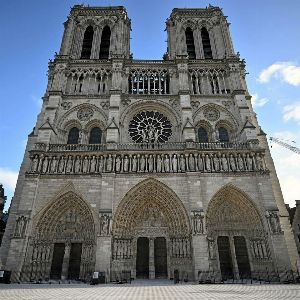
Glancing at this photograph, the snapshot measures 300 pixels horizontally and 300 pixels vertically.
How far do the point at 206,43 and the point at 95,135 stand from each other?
14.8m

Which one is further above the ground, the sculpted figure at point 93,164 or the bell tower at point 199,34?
the bell tower at point 199,34

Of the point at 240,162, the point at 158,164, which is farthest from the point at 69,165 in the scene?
the point at 240,162

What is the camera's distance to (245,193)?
1714cm

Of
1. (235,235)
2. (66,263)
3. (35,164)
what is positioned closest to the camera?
(66,263)

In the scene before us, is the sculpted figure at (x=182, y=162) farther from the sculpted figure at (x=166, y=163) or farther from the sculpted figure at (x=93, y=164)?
the sculpted figure at (x=93, y=164)

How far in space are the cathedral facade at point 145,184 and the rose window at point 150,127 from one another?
0.29 feet

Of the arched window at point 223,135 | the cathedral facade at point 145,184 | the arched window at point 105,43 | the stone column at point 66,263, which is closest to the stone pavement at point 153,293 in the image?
the cathedral facade at point 145,184

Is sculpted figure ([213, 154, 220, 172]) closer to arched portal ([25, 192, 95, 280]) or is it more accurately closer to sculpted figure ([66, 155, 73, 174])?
arched portal ([25, 192, 95, 280])

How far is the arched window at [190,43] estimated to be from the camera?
25906mm

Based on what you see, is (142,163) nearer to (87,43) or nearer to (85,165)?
(85,165)

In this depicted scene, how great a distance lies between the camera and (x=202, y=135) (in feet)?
69.3

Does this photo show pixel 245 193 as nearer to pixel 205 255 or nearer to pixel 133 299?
pixel 205 255

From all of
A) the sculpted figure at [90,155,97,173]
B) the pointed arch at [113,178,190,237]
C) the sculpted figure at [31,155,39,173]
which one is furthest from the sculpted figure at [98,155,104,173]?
the sculpted figure at [31,155,39,173]

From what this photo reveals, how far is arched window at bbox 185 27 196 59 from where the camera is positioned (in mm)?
25906
